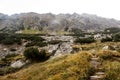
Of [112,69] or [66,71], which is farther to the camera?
[66,71]

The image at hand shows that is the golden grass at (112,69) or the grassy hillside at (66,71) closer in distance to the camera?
the golden grass at (112,69)

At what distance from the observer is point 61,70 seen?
15742 mm

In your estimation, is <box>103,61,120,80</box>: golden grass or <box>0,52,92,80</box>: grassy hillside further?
<box>0,52,92,80</box>: grassy hillside

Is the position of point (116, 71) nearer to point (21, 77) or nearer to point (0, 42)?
point (21, 77)

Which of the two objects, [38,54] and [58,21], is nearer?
[38,54]

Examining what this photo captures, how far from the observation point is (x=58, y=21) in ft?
649

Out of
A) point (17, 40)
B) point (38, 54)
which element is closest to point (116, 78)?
point (38, 54)

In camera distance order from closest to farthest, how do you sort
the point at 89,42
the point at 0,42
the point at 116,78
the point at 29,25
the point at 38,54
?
the point at 116,78, the point at 38,54, the point at 89,42, the point at 0,42, the point at 29,25

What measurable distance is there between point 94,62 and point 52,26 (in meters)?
170

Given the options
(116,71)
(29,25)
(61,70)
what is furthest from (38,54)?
(29,25)

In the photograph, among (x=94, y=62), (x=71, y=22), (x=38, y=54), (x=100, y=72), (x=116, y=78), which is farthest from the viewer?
(x=71, y=22)

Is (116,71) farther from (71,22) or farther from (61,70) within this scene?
(71,22)

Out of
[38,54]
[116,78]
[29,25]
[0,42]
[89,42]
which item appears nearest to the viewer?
[116,78]

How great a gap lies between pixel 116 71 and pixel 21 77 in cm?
648
